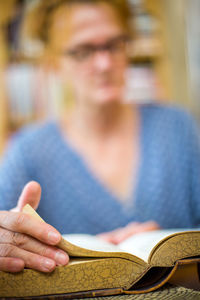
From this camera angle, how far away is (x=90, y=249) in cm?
37

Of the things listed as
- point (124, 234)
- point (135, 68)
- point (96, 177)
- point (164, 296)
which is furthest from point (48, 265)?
point (135, 68)

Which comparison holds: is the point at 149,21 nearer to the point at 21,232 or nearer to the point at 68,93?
the point at 68,93

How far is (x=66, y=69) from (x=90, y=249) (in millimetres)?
799

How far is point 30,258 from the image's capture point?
37 cm

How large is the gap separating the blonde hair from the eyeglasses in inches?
3.1

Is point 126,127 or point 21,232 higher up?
point 126,127

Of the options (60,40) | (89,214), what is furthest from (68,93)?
(89,214)

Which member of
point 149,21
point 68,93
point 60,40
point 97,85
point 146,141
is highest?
point 149,21

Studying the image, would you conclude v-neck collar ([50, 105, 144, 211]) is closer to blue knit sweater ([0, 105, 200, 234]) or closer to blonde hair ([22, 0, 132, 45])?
blue knit sweater ([0, 105, 200, 234])

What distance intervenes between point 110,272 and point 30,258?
91mm

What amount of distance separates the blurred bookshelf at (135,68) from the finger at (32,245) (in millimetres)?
1384

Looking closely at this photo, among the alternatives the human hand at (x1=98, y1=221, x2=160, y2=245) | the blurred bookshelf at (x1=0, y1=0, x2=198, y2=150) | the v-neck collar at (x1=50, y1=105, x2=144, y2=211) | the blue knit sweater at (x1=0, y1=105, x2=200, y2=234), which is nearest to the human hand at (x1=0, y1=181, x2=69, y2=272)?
the human hand at (x1=98, y1=221, x2=160, y2=245)

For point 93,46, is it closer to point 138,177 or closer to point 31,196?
point 138,177

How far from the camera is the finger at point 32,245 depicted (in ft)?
1.19
